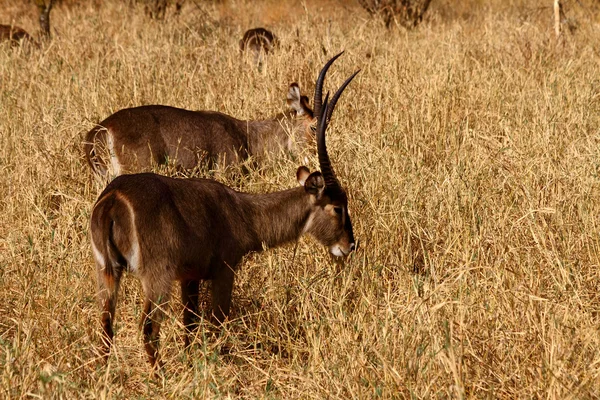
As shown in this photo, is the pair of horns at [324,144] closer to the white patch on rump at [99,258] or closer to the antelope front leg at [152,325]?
the antelope front leg at [152,325]

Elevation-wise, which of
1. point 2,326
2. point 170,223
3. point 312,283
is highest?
point 170,223

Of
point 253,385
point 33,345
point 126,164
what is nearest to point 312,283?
point 253,385

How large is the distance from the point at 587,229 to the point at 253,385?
1979mm

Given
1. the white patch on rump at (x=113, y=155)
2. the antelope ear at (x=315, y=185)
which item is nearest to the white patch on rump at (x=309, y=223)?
the antelope ear at (x=315, y=185)

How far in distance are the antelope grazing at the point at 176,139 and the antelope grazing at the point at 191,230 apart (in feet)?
4.22

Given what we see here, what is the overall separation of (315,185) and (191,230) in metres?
0.92

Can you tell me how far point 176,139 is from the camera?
6449 millimetres

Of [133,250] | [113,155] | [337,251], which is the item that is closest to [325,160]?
[337,251]

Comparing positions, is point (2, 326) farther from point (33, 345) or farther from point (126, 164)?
point (126, 164)

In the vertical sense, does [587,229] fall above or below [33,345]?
above

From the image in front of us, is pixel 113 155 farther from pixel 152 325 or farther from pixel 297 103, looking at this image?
pixel 152 325

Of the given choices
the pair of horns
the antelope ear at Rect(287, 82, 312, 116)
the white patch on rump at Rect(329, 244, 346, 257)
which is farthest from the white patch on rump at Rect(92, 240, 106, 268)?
the antelope ear at Rect(287, 82, 312, 116)

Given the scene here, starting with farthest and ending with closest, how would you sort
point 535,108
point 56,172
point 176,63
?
point 176,63 < point 535,108 < point 56,172

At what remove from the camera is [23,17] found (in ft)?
53.2
